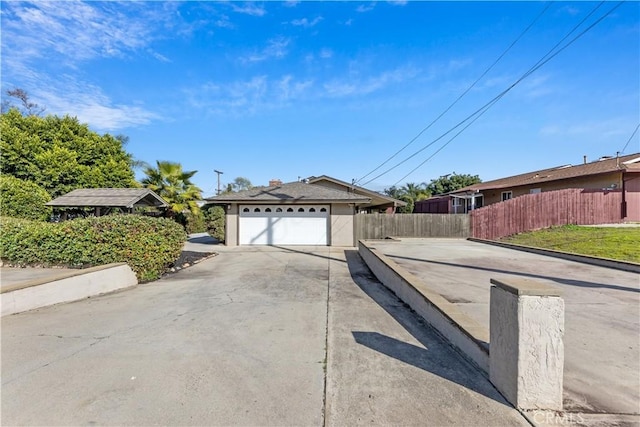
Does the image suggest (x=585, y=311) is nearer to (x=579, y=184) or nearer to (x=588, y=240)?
(x=588, y=240)

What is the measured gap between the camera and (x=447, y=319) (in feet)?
12.5

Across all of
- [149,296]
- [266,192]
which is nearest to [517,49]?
[266,192]

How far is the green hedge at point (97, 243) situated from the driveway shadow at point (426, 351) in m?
5.86

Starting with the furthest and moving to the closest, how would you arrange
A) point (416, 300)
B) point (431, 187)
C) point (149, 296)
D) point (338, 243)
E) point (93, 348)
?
point (431, 187) → point (338, 243) → point (149, 296) → point (416, 300) → point (93, 348)

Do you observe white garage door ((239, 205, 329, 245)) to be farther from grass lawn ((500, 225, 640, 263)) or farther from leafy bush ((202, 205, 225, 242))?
grass lawn ((500, 225, 640, 263))

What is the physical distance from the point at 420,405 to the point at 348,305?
120 inches

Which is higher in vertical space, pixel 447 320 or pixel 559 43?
pixel 559 43

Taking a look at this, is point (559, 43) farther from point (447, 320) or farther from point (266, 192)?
point (266, 192)

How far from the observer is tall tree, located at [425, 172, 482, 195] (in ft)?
153

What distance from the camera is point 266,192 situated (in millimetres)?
17281

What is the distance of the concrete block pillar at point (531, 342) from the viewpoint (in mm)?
2275

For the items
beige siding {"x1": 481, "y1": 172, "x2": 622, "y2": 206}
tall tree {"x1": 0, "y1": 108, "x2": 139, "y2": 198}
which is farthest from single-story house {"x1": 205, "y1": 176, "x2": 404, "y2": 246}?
beige siding {"x1": 481, "y1": 172, "x2": 622, "y2": 206}

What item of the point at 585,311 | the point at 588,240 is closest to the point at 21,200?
the point at 585,311

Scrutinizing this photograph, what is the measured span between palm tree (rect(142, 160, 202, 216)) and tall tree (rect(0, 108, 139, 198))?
3.13 metres
